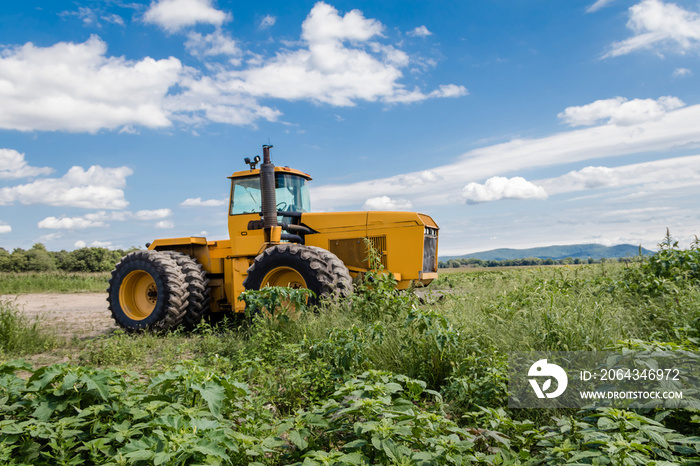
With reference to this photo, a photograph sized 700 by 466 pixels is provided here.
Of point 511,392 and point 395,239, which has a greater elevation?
point 395,239

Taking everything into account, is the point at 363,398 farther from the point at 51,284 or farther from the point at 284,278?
the point at 51,284

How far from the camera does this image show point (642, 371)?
3.02 metres

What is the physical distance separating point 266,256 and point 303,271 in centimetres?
74

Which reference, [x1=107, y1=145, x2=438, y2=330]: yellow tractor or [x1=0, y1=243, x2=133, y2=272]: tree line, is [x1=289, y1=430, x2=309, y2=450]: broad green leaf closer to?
[x1=107, y1=145, x2=438, y2=330]: yellow tractor

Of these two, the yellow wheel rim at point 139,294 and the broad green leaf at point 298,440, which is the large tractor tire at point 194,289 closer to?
the yellow wheel rim at point 139,294

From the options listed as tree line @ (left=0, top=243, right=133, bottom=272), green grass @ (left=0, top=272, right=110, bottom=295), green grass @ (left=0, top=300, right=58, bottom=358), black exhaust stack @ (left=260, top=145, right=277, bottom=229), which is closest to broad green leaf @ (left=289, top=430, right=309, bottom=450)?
black exhaust stack @ (left=260, top=145, right=277, bottom=229)

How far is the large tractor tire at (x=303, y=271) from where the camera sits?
655 cm

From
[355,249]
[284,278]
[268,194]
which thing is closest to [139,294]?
[284,278]

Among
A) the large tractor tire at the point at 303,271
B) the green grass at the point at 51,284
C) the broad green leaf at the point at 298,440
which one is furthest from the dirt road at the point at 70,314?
the broad green leaf at the point at 298,440

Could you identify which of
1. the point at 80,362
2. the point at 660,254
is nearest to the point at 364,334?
the point at 80,362

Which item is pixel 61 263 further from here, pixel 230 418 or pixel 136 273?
pixel 230 418

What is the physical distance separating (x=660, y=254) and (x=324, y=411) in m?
6.05

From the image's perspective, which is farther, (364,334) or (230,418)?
(364,334)

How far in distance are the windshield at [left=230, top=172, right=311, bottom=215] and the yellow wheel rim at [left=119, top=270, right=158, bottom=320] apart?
7.15 ft
